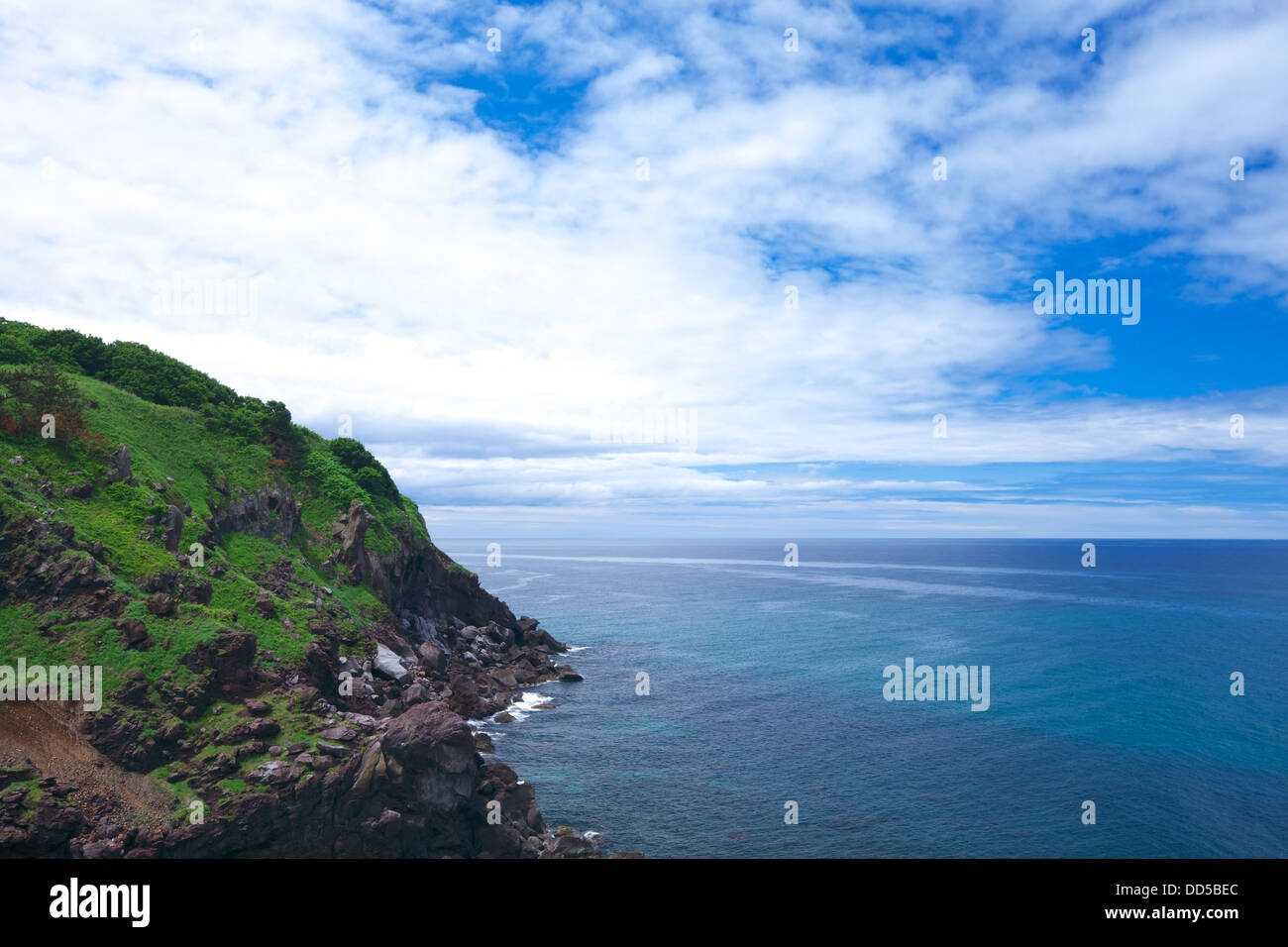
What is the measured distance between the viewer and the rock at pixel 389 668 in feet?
172

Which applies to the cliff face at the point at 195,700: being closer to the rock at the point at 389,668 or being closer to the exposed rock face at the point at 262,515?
the rock at the point at 389,668

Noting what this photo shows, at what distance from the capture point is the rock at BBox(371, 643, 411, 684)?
52344 millimetres

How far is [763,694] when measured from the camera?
73.2 meters

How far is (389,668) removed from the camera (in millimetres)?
52719

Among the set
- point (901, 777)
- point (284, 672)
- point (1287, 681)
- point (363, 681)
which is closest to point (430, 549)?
point (363, 681)

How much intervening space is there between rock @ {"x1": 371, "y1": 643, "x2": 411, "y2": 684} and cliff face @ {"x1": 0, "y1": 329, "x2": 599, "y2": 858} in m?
0.11

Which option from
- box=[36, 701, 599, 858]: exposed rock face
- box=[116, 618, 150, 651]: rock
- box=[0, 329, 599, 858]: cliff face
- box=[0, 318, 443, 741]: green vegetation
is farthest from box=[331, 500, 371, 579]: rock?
box=[36, 701, 599, 858]: exposed rock face

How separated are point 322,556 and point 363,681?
20478mm

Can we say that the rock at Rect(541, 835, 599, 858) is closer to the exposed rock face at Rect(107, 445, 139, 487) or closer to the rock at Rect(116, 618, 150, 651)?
the rock at Rect(116, 618, 150, 651)

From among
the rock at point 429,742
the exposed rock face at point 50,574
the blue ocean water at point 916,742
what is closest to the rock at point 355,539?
the blue ocean water at point 916,742

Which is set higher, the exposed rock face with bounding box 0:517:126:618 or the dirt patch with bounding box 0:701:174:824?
the exposed rock face with bounding box 0:517:126:618
